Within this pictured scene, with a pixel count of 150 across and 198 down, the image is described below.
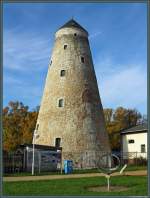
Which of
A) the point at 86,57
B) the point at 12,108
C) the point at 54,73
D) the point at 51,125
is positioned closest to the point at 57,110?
the point at 51,125

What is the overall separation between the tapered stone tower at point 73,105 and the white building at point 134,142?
5.05 meters

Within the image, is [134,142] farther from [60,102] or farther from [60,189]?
[60,189]

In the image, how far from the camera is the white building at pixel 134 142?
3472 centimetres

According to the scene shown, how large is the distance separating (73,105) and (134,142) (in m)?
9.31

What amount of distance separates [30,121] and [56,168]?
660 inches

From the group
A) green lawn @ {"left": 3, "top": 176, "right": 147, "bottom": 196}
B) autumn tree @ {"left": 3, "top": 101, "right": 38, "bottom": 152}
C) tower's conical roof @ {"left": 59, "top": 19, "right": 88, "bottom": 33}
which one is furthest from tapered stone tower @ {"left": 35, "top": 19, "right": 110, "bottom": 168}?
green lawn @ {"left": 3, "top": 176, "right": 147, "bottom": 196}

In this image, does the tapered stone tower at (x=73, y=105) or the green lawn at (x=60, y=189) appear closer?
the green lawn at (x=60, y=189)

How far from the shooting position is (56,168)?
1013 inches

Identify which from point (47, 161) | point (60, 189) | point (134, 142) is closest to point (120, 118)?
point (134, 142)

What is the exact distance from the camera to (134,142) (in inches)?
1415

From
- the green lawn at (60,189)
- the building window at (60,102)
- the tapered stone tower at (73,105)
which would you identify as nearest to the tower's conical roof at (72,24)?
the tapered stone tower at (73,105)

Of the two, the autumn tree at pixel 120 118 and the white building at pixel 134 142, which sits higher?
the autumn tree at pixel 120 118

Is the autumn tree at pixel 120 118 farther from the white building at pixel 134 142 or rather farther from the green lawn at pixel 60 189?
the green lawn at pixel 60 189

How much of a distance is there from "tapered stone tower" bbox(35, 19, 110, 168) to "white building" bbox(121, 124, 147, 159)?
5053 mm
